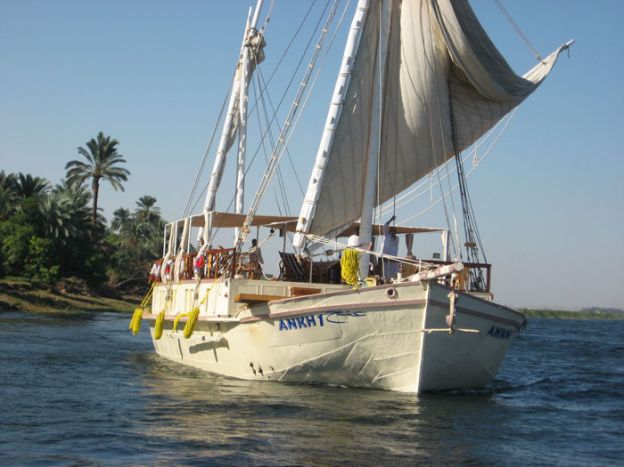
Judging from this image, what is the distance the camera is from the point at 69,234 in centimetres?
6606

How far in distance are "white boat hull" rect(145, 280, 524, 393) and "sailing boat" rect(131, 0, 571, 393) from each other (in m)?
0.03

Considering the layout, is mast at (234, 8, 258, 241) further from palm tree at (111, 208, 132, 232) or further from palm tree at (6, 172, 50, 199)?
palm tree at (111, 208, 132, 232)

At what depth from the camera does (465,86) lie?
2550cm

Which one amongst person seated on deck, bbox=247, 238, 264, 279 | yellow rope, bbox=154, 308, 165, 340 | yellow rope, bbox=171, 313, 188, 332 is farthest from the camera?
yellow rope, bbox=154, 308, 165, 340

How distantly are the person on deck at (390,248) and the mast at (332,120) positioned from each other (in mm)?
2515

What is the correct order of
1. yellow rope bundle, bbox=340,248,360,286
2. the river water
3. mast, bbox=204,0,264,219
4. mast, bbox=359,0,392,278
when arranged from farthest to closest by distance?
mast, bbox=204,0,264,219 → mast, bbox=359,0,392,278 → yellow rope bundle, bbox=340,248,360,286 → the river water

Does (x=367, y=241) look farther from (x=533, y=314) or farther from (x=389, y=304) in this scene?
(x=533, y=314)

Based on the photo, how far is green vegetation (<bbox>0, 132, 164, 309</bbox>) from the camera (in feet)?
201

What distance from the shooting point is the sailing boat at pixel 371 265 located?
1830cm

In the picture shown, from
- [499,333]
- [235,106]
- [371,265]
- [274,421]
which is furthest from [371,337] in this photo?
[235,106]

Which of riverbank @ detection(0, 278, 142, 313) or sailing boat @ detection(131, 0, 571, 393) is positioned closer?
sailing boat @ detection(131, 0, 571, 393)

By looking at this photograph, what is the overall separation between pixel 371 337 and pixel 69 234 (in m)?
51.8

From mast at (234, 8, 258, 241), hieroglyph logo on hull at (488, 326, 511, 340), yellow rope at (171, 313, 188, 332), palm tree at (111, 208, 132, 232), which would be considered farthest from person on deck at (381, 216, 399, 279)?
palm tree at (111, 208, 132, 232)

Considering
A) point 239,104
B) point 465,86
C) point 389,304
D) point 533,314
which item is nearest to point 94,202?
point 239,104
